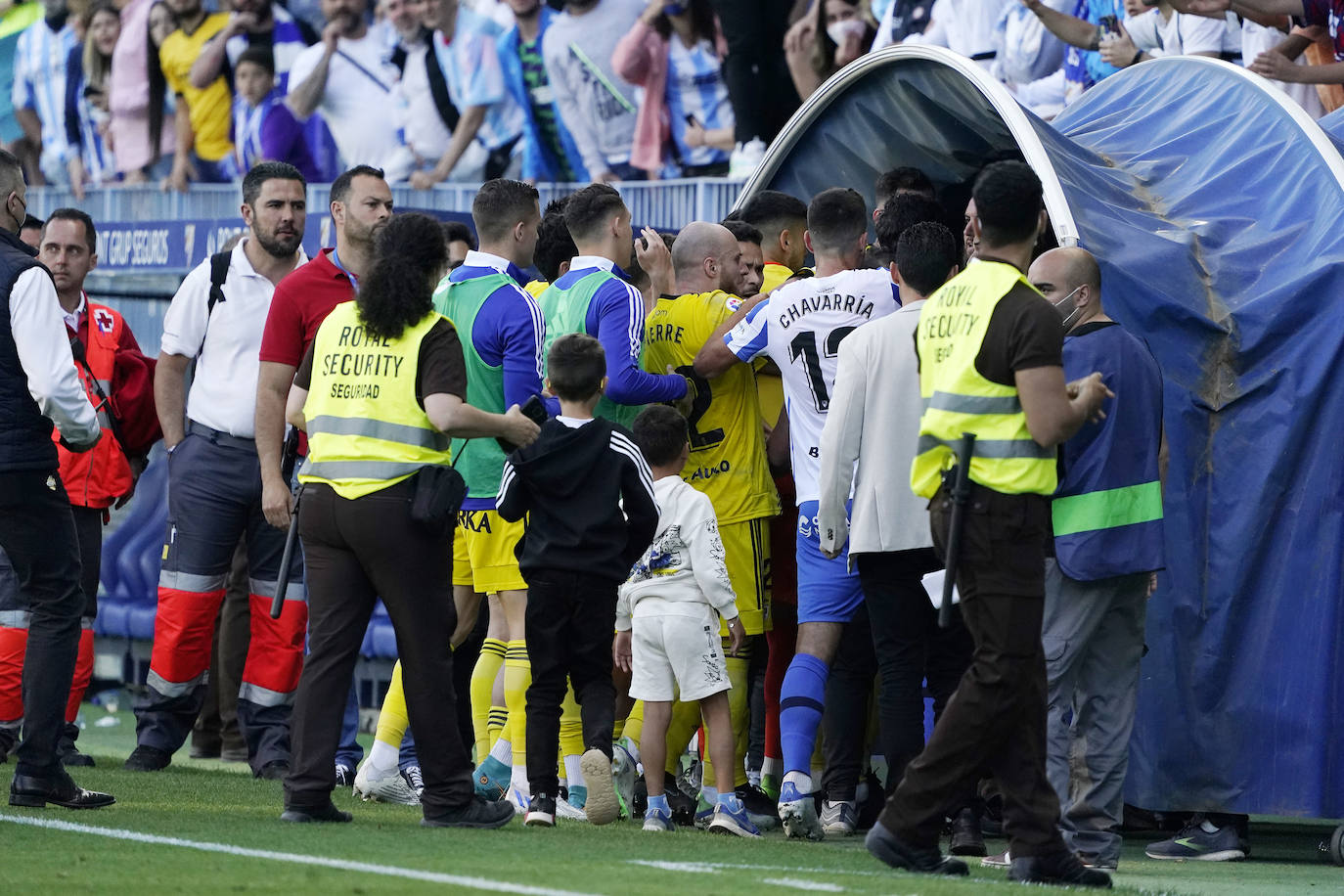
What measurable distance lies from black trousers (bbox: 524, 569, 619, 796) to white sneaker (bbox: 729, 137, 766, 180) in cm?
644

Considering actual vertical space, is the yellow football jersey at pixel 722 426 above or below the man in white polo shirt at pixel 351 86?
below

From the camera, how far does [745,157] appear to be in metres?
12.9

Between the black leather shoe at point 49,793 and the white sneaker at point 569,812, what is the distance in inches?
61.9

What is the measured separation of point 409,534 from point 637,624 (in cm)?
118

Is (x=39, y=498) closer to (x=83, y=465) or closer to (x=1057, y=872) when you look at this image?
(x=83, y=465)

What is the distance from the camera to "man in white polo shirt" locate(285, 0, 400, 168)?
16.6m

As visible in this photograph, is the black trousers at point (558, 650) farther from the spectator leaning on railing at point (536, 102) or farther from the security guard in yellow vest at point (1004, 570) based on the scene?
the spectator leaning on railing at point (536, 102)

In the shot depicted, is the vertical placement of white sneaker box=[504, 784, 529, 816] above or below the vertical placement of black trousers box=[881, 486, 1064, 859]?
below

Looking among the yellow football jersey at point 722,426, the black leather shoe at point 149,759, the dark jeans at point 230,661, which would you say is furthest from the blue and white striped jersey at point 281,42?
the yellow football jersey at point 722,426

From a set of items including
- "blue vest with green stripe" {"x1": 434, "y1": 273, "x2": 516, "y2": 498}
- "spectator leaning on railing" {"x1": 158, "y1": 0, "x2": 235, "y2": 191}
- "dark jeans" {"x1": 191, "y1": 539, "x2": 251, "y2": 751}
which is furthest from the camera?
"spectator leaning on railing" {"x1": 158, "y1": 0, "x2": 235, "y2": 191}

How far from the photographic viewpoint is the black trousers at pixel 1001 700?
5.38 metres

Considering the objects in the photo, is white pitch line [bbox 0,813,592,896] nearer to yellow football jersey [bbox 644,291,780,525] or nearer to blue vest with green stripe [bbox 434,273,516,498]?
blue vest with green stripe [bbox 434,273,516,498]

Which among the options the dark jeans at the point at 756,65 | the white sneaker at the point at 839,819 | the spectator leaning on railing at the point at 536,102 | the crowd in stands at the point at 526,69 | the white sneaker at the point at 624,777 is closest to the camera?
the white sneaker at the point at 839,819

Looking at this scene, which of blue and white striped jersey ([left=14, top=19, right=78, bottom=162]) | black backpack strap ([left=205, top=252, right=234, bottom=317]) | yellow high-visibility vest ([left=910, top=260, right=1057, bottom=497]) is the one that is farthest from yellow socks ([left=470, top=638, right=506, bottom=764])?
blue and white striped jersey ([left=14, top=19, right=78, bottom=162])
